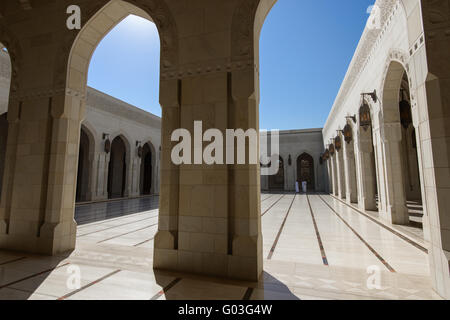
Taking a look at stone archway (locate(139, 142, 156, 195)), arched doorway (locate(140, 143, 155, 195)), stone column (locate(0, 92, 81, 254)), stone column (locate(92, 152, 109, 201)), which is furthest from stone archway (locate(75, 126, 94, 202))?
stone column (locate(0, 92, 81, 254))

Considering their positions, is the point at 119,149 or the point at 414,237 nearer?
the point at 414,237

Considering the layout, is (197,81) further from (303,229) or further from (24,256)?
(303,229)

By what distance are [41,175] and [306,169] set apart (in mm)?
18694

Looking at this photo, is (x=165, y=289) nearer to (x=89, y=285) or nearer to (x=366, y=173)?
(x=89, y=285)

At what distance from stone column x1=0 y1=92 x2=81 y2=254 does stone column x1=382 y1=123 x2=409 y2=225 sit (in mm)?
6049

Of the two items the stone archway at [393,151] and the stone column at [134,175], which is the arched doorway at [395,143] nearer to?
the stone archway at [393,151]

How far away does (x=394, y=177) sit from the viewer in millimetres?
5180

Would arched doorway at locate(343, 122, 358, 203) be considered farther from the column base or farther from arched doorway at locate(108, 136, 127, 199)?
arched doorway at locate(108, 136, 127, 199)

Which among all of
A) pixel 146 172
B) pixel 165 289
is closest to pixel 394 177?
pixel 165 289

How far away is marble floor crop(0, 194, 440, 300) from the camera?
1920 millimetres

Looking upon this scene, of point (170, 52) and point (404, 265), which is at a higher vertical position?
point (170, 52)
